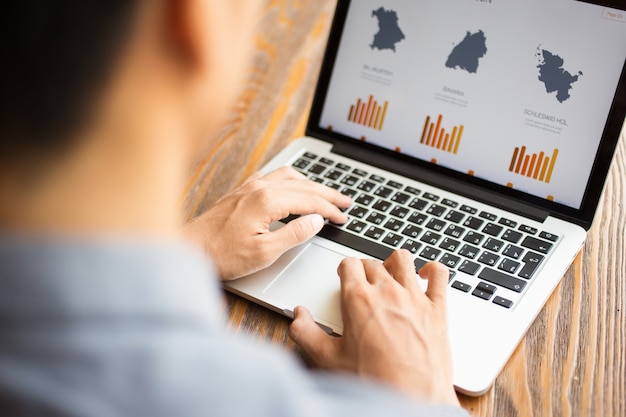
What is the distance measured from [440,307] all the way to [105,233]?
511mm

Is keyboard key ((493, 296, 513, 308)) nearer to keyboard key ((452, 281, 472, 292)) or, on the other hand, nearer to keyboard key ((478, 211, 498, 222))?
keyboard key ((452, 281, 472, 292))

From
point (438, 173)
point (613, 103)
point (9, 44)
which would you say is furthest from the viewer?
point (438, 173)

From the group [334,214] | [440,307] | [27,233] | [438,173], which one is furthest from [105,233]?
[438,173]

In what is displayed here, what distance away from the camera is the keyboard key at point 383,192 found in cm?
115

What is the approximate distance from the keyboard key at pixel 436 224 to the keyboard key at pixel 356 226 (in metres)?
0.09

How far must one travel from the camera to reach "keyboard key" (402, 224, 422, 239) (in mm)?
1061

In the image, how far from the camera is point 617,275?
1034mm

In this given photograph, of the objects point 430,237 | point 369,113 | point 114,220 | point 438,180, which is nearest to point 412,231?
point 430,237

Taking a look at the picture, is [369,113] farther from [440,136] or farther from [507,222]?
[507,222]

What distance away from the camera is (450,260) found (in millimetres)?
1010

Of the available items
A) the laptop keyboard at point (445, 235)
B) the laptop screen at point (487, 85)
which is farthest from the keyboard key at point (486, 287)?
the laptop screen at point (487, 85)

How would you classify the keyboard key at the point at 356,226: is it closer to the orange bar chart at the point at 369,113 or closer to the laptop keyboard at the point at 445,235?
the laptop keyboard at the point at 445,235

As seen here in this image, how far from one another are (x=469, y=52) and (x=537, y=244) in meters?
0.31

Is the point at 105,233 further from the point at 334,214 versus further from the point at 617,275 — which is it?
the point at 617,275
